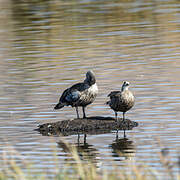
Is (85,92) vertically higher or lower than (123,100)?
higher

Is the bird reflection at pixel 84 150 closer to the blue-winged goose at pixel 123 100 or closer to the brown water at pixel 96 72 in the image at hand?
the brown water at pixel 96 72

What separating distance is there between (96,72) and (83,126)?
8.55 metres

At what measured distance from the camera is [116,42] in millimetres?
33781

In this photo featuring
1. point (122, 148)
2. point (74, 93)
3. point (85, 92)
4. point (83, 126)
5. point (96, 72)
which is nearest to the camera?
point (122, 148)

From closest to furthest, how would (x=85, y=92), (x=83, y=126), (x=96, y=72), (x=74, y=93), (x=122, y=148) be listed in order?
(x=122, y=148) < (x=85, y=92) < (x=74, y=93) < (x=83, y=126) < (x=96, y=72)

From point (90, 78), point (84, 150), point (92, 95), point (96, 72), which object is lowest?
point (84, 150)

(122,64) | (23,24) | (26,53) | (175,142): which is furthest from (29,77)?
(23,24)

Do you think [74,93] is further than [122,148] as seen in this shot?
Yes

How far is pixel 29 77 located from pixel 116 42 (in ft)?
29.4

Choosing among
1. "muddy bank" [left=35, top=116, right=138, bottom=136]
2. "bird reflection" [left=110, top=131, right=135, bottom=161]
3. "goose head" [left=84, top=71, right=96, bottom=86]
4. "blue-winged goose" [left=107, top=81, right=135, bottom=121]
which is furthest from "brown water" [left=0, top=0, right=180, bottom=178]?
"goose head" [left=84, top=71, right=96, bottom=86]

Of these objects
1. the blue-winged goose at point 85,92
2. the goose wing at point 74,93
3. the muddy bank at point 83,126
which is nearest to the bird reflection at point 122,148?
the muddy bank at point 83,126

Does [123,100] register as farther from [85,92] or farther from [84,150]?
[84,150]

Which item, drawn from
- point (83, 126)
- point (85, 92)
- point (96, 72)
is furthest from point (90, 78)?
point (96, 72)

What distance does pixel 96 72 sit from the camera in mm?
26219
